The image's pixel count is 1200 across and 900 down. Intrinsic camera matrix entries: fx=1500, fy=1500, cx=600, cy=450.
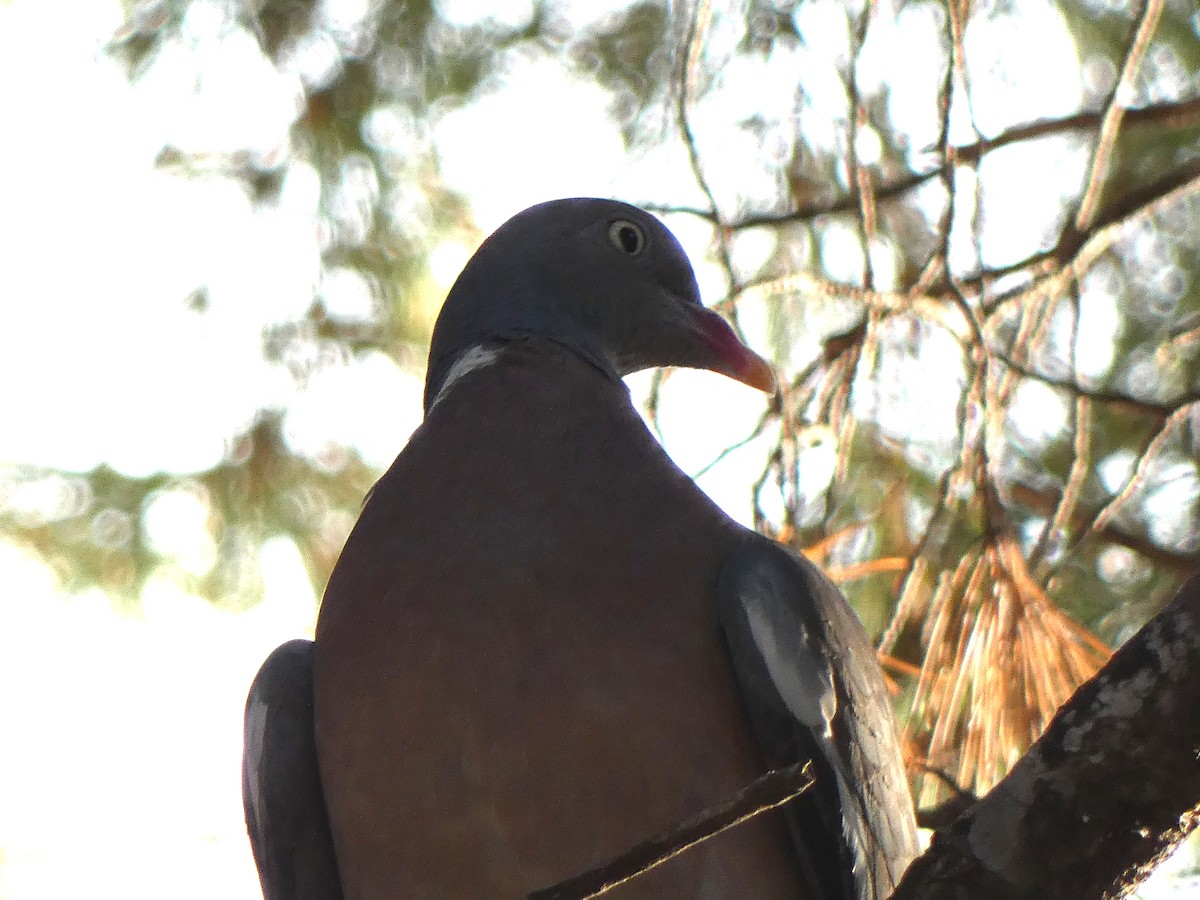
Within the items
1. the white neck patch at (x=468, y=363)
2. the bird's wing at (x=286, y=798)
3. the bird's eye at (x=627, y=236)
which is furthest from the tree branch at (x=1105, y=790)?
the bird's eye at (x=627, y=236)

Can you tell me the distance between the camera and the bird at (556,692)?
220cm

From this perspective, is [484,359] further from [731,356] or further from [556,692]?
[556,692]

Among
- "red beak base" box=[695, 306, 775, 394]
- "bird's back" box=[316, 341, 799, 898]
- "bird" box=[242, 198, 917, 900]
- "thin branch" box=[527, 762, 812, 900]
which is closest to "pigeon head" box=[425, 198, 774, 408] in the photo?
"red beak base" box=[695, 306, 775, 394]

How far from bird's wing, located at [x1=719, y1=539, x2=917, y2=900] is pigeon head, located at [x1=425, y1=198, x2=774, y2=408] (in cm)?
84

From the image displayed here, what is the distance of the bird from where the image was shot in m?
2.20

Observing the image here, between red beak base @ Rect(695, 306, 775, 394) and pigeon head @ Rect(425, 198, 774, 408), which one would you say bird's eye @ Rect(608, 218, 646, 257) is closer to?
pigeon head @ Rect(425, 198, 774, 408)

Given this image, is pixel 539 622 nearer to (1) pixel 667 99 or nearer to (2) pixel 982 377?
(2) pixel 982 377

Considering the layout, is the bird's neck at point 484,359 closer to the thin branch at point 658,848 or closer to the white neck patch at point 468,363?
the white neck patch at point 468,363

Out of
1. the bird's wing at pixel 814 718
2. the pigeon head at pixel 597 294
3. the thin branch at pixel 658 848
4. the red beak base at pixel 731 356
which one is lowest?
the thin branch at pixel 658 848

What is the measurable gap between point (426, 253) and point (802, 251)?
1372 mm

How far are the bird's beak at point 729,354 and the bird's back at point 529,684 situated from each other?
813 mm

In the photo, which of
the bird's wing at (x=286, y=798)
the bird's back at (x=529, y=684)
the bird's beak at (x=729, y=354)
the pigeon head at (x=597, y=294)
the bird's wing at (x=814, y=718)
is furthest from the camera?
the bird's beak at (x=729, y=354)

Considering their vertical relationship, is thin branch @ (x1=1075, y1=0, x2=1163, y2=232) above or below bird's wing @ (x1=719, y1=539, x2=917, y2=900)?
above

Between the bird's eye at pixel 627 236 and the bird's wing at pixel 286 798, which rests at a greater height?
the bird's eye at pixel 627 236
